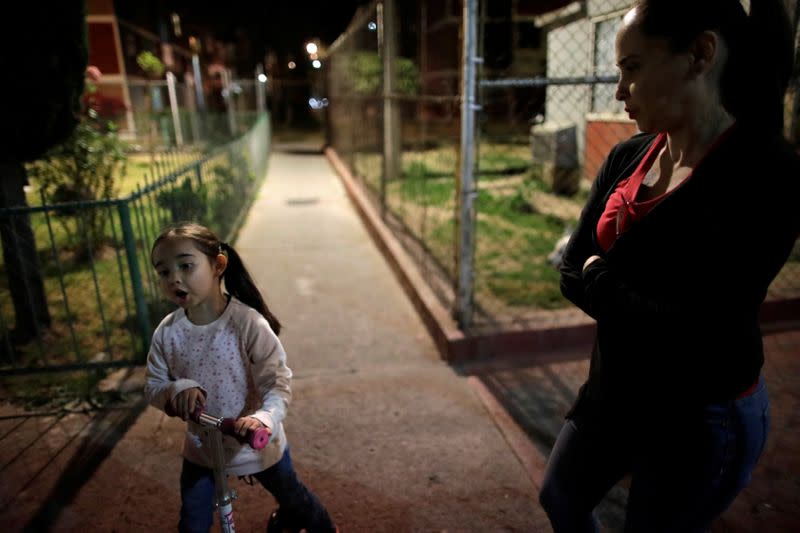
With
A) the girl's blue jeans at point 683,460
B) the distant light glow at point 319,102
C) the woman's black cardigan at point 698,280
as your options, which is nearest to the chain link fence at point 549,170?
the woman's black cardigan at point 698,280

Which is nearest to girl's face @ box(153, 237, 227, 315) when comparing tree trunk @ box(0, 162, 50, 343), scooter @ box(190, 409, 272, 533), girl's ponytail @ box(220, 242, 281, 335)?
girl's ponytail @ box(220, 242, 281, 335)

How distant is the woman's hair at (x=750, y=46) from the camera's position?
1.14m

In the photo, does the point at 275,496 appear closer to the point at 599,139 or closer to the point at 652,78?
the point at 652,78

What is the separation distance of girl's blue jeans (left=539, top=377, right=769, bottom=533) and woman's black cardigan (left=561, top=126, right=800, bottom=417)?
0.18 ft

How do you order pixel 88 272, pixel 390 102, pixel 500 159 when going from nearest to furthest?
pixel 88 272, pixel 390 102, pixel 500 159

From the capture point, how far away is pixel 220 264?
184cm

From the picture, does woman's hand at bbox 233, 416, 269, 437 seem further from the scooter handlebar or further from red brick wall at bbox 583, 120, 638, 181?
red brick wall at bbox 583, 120, 638, 181

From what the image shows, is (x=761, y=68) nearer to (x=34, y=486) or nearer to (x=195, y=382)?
(x=195, y=382)

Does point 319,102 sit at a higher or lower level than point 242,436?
higher

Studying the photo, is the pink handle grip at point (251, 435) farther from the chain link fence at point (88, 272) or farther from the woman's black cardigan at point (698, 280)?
the chain link fence at point (88, 272)

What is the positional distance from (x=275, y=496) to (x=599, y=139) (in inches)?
334

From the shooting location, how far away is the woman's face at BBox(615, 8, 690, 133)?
4.00 ft

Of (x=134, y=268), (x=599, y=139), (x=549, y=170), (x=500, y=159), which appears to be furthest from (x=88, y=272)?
(x=500, y=159)

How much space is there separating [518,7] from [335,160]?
32.6 ft
